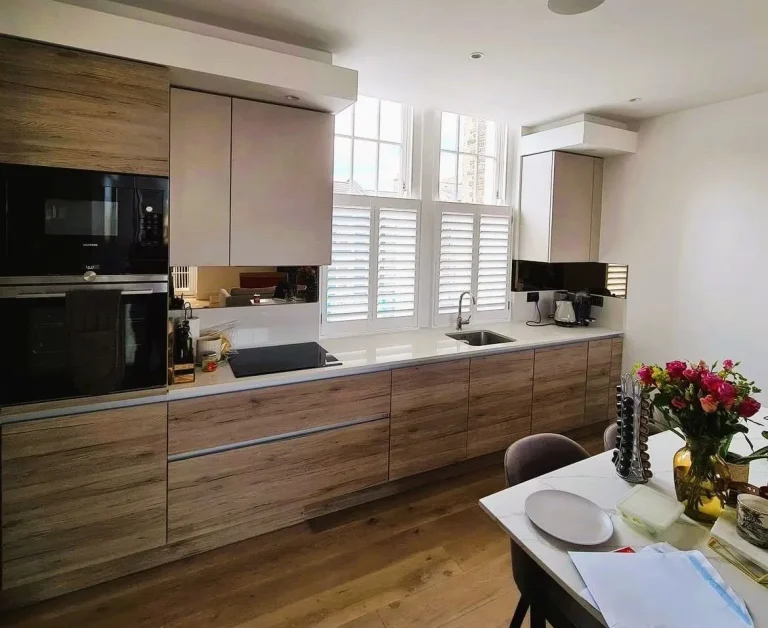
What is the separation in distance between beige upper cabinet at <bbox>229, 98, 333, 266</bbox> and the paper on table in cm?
195

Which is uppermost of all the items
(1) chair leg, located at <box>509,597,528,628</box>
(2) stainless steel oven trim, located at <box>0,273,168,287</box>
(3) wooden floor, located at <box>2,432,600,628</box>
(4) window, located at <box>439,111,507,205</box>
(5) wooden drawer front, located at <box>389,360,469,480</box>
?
(4) window, located at <box>439,111,507,205</box>

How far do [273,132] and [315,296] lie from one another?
976mm

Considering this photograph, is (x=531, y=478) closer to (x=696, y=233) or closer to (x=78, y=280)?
(x=78, y=280)

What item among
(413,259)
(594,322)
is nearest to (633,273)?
(594,322)

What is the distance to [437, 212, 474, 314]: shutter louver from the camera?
11.2ft

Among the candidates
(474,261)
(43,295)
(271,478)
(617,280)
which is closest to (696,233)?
(617,280)

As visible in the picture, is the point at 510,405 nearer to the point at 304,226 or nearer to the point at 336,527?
the point at 336,527

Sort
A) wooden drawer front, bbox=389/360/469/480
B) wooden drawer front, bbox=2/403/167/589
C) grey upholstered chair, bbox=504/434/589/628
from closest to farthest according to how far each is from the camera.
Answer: grey upholstered chair, bbox=504/434/589/628, wooden drawer front, bbox=2/403/167/589, wooden drawer front, bbox=389/360/469/480

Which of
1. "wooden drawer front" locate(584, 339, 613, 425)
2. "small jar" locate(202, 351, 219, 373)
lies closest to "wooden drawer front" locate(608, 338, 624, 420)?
"wooden drawer front" locate(584, 339, 613, 425)

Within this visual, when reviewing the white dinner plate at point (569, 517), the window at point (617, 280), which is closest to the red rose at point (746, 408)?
the white dinner plate at point (569, 517)

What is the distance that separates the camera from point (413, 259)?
130 inches

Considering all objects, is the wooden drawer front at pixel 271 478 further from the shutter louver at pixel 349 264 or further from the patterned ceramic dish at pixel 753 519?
the patterned ceramic dish at pixel 753 519

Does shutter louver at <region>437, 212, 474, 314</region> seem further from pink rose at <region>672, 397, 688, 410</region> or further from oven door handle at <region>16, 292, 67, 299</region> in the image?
oven door handle at <region>16, 292, 67, 299</region>

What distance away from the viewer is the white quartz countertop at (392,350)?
2.11 m
